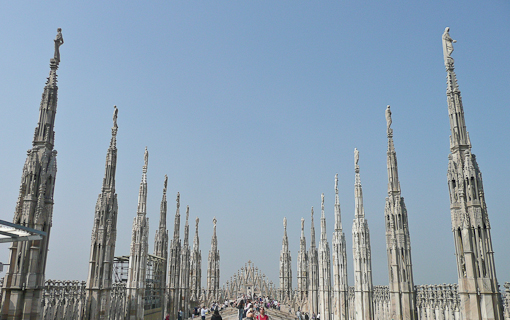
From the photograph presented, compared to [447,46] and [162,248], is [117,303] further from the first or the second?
[447,46]

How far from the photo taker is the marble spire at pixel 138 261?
79.0ft

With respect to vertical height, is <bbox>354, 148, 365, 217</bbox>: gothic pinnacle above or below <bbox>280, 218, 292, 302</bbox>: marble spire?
above

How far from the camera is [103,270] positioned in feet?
58.5

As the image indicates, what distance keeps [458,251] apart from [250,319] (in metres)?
7.08

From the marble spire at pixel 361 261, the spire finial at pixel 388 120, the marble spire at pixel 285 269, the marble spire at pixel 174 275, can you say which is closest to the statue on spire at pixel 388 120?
the spire finial at pixel 388 120

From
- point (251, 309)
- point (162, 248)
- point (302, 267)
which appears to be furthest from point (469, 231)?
point (302, 267)

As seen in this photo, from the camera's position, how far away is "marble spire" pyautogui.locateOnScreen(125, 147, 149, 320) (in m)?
24.1

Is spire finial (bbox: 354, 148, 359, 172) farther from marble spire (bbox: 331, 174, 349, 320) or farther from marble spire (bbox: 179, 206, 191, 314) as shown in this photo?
marble spire (bbox: 179, 206, 191, 314)

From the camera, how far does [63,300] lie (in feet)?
67.2

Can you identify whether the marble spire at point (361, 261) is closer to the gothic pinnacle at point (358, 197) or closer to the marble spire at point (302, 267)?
the gothic pinnacle at point (358, 197)

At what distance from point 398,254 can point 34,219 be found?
49.3 ft

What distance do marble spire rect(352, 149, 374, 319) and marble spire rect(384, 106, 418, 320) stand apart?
6372mm

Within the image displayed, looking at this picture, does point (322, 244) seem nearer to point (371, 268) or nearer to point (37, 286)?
Answer: point (371, 268)

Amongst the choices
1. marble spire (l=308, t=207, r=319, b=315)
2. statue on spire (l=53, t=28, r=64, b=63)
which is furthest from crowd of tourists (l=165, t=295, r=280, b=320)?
statue on spire (l=53, t=28, r=64, b=63)
